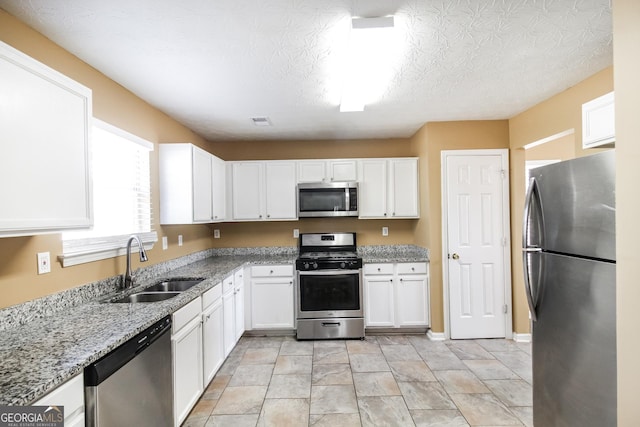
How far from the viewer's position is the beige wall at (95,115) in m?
1.55

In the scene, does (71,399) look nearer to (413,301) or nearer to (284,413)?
(284,413)

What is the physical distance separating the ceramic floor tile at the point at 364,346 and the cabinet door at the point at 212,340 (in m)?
1.32

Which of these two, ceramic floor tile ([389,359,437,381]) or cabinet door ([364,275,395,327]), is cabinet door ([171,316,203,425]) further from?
cabinet door ([364,275,395,327])

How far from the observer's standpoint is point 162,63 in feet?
6.79

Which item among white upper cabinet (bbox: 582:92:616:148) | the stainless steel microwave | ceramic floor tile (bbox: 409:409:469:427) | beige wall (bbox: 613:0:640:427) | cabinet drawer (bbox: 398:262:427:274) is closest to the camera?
beige wall (bbox: 613:0:640:427)

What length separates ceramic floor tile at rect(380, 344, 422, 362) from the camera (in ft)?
10.1

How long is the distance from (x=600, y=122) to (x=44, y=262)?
2989 mm

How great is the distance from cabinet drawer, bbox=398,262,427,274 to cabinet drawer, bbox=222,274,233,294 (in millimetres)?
1894

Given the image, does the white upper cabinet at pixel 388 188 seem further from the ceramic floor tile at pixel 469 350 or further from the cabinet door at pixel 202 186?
the cabinet door at pixel 202 186

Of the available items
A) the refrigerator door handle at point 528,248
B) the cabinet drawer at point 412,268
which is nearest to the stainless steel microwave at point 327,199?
the cabinet drawer at point 412,268

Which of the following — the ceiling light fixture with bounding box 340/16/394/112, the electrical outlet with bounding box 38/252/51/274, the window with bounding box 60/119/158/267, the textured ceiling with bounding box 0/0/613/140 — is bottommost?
the electrical outlet with bounding box 38/252/51/274

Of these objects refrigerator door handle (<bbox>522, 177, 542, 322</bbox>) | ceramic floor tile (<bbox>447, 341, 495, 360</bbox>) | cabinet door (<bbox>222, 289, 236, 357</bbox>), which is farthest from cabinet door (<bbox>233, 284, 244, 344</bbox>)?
refrigerator door handle (<bbox>522, 177, 542, 322</bbox>)

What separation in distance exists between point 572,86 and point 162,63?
317 cm

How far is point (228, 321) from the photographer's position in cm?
307
